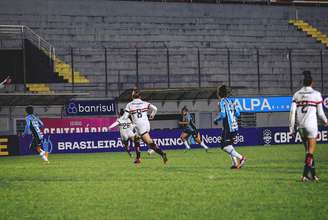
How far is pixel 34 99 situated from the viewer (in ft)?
121

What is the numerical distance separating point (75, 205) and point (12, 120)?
89.6 ft

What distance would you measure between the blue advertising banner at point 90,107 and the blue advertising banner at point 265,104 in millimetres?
7002

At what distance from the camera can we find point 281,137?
41594 millimetres

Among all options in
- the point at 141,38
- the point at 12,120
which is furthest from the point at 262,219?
the point at 141,38

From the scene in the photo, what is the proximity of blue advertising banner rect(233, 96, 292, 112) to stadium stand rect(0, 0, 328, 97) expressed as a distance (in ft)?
3.09

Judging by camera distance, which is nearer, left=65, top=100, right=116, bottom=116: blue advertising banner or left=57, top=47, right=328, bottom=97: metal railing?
left=65, top=100, right=116, bottom=116: blue advertising banner

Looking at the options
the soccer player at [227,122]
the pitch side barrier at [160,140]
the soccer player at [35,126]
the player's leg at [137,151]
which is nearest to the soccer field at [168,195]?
the soccer player at [227,122]

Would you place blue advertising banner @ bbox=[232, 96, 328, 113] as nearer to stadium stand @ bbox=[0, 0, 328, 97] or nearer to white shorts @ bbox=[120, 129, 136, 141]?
stadium stand @ bbox=[0, 0, 328, 97]

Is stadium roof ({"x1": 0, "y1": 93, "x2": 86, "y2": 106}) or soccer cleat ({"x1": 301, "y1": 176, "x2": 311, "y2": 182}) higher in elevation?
stadium roof ({"x1": 0, "y1": 93, "x2": 86, "y2": 106})

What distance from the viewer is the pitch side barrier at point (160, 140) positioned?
3775 cm

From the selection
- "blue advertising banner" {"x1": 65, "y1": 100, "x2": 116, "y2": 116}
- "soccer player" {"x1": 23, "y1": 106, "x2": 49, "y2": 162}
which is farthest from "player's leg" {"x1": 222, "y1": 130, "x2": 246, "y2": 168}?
"blue advertising banner" {"x1": 65, "y1": 100, "x2": 116, "y2": 116}

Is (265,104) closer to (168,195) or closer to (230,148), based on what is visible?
(230,148)

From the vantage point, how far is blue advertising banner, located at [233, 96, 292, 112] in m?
42.1

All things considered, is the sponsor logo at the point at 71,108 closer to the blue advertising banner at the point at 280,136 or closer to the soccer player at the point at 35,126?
the blue advertising banner at the point at 280,136
